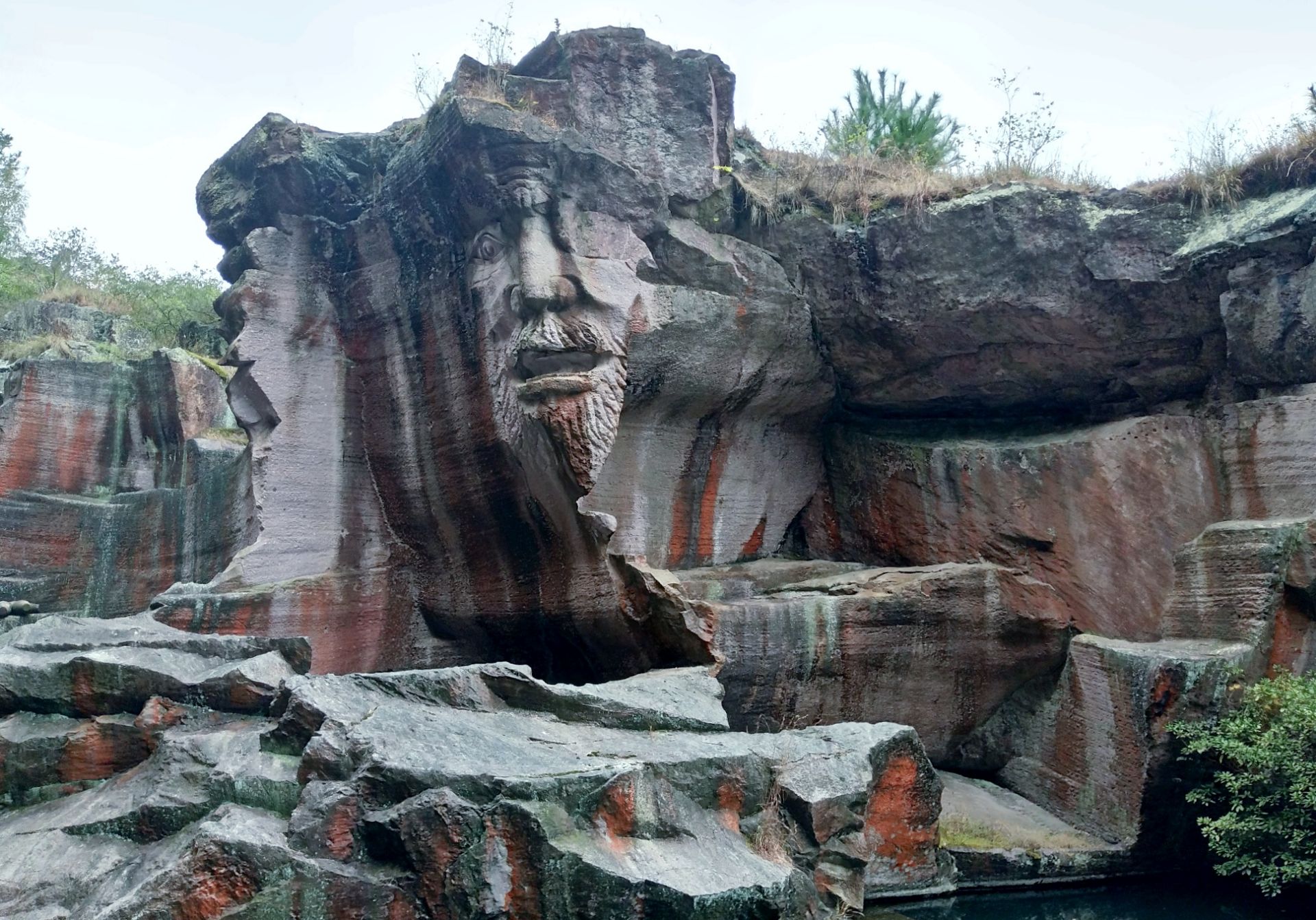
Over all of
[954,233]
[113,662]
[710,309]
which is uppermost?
[954,233]

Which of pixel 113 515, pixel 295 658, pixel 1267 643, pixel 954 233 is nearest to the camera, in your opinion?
pixel 295 658

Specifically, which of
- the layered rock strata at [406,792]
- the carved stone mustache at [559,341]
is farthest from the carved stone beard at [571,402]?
the layered rock strata at [406,792]

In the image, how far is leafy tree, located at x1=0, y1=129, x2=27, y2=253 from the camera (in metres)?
24.2

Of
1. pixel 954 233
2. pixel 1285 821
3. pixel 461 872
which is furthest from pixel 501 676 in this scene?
pixel 954 233

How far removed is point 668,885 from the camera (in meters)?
5.53

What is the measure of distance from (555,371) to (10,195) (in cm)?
2038

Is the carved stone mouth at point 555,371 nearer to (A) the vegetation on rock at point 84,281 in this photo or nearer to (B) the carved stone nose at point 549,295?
(B) the carved stone nose at point 549,295

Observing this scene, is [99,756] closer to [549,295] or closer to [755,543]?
[549,295]

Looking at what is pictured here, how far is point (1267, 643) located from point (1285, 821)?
1.50 meters

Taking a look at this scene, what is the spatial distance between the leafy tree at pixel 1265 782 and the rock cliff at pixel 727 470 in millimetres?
313

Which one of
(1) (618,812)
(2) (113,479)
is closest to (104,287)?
(2) (113,479)

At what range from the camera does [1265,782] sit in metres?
8.20

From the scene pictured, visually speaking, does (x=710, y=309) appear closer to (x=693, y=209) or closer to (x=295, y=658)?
(x=693, y=209)

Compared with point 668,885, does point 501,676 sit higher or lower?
higher
